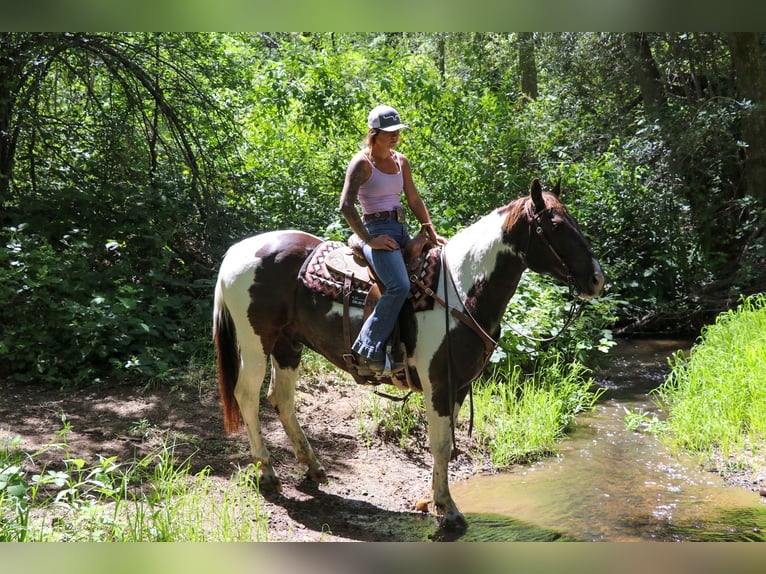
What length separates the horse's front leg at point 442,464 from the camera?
4.11 metres

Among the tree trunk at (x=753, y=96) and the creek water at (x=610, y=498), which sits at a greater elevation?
the tree trunk at (x=753, y=96)

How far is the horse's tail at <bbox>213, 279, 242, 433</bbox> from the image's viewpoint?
15.3 ft

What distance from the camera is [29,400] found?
5695mm

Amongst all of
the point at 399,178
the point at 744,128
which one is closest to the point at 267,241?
the point at 399,178

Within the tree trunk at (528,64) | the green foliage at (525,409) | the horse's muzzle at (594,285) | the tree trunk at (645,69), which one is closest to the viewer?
the horse's muzzle at (594,285)

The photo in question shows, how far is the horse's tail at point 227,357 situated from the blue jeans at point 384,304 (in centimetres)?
113

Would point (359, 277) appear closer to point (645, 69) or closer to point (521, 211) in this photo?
point (521, 211)

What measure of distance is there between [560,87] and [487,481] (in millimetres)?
9862

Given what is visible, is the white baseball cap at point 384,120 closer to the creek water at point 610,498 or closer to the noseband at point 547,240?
the noseband at point 547,240

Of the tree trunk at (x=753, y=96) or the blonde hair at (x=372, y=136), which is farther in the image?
the tree trunk at (x=753, y=96)


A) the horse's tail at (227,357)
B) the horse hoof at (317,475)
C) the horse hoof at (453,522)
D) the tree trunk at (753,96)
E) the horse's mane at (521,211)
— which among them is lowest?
the horse hoof at (453,522)

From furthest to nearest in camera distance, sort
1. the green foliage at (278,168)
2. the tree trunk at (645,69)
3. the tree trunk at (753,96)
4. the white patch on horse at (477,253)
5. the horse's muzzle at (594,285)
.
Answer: the tree trunk at (645,69) → the tree trunk at (753,96) → the green foliage at (278,168) → the white patch on horse at (477,253) → the horse's muzzle at (594,285)

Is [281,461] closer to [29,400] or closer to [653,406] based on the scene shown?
[29,400]

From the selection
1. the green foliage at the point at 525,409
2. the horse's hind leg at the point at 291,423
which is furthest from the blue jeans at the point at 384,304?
the green foliage at the point at 525,409
